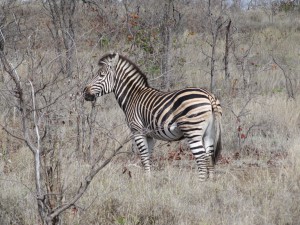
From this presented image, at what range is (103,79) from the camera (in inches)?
322

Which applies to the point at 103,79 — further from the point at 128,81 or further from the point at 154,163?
the point at 154,163

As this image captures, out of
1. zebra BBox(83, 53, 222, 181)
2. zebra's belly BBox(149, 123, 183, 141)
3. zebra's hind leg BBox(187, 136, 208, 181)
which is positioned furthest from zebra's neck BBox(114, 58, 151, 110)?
zebra's hind leg BBox(187, 136, 208, 181)

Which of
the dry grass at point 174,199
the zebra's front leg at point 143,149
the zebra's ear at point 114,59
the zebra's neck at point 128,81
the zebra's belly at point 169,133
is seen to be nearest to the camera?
the dry grass at point 174,199

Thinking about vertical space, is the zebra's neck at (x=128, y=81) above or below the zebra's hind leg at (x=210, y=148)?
above

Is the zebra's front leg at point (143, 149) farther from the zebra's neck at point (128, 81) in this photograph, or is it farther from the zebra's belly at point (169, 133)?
the zebra's neck at point (128, 81)

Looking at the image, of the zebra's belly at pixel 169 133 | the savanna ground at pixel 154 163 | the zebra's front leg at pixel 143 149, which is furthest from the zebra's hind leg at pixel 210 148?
the zebra's front leg at pixel 143 149

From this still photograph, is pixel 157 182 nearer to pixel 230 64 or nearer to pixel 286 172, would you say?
pixel 286 172

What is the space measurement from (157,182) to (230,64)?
1106 centimetres

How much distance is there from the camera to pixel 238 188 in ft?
21.5

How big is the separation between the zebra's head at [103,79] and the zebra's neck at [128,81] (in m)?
0.09

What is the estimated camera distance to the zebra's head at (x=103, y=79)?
8.07 m

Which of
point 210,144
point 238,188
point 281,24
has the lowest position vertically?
point 238,188

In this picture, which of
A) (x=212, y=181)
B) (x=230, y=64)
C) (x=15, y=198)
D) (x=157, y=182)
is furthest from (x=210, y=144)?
(x=230, y=64)

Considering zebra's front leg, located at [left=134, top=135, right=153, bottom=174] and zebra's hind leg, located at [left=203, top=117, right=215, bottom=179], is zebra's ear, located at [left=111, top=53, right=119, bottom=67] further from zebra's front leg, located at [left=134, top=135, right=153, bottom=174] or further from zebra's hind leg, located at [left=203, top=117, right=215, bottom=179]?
zebra's hind leg, located at [left=203, top=117, right=215, bottom=179]
